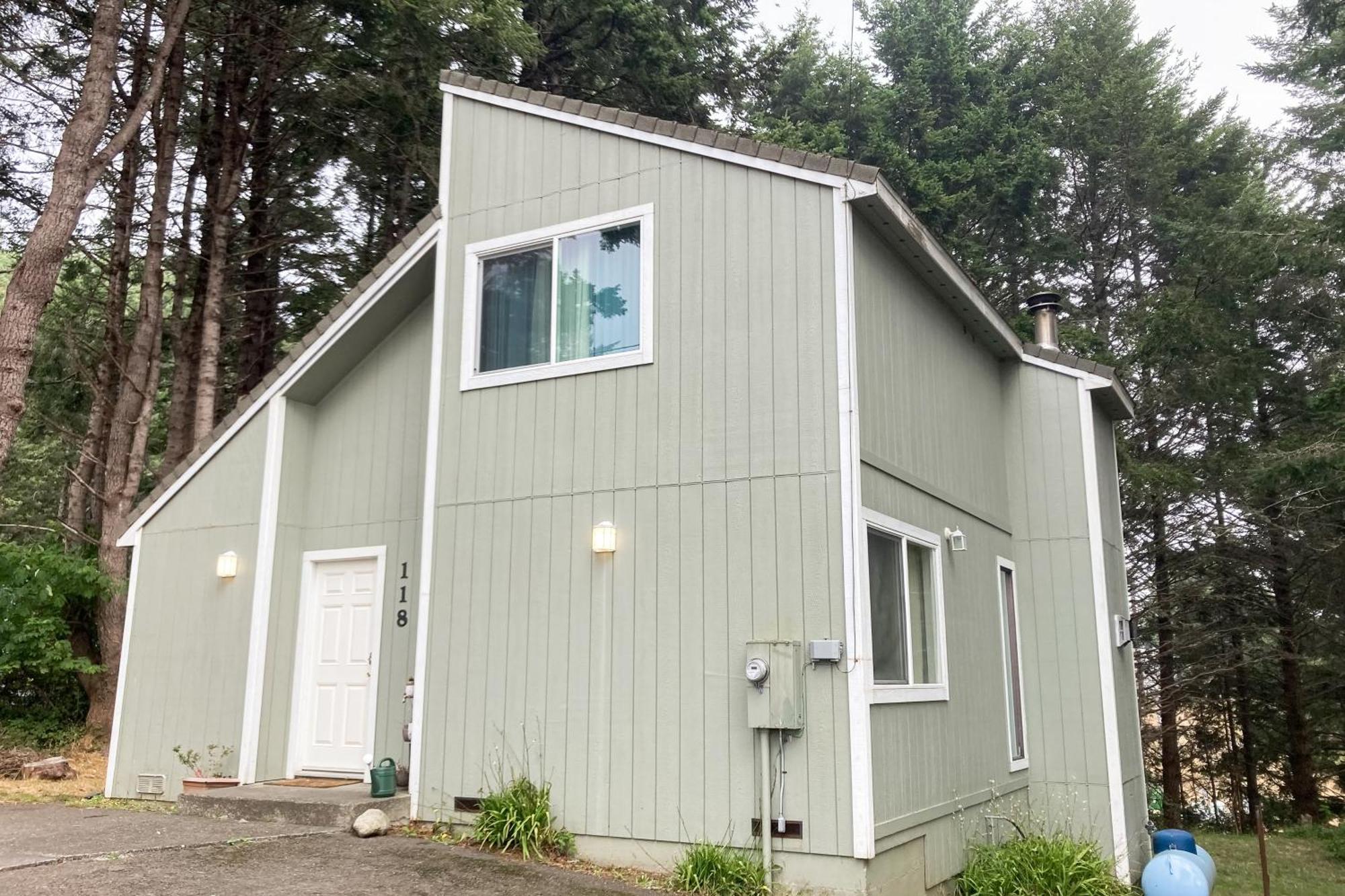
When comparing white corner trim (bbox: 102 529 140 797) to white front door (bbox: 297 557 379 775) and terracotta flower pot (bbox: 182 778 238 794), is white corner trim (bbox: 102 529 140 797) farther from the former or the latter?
white front door (bbox: 297 557 379 775)

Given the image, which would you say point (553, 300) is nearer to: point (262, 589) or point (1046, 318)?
point (262, 589)

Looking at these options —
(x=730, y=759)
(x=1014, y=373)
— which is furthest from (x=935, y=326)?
(x=730, y=759)

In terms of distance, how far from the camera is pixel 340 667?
8.44 metres

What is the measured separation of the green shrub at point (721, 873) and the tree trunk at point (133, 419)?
984cm

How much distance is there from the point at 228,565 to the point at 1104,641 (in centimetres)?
747

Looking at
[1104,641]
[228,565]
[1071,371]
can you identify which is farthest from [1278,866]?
[228,565]

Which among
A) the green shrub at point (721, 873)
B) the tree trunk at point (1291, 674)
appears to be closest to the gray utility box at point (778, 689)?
the green shrub at point (721, 873)

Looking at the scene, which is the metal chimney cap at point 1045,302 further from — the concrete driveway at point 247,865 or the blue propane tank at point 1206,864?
the concrete driveway at point 247,865

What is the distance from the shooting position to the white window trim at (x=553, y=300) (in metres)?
6.67

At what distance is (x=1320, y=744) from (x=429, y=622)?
683 inches

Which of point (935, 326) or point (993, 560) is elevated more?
point (935, 326)

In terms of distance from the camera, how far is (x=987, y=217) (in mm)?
19656

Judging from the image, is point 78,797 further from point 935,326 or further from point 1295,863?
point 1295,863

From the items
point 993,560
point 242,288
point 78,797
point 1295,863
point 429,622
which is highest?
point 242,288
